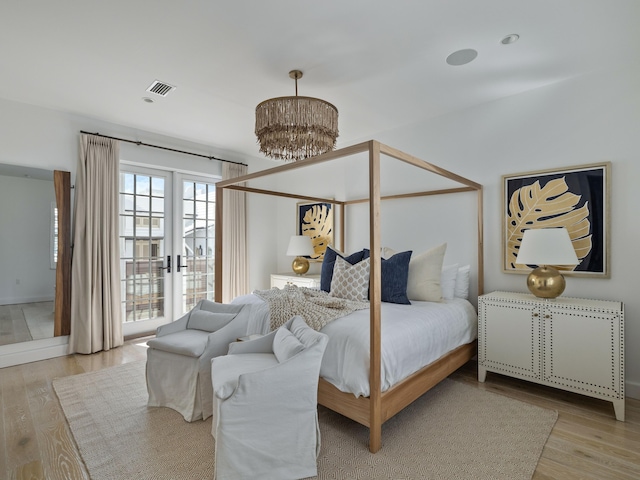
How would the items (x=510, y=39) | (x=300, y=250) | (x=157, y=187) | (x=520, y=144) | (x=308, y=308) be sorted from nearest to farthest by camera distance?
(x=510, y=39) < (x=308, y=308) < (x=520, y=144) < (x=157, y=187) < (x=300, y=250)

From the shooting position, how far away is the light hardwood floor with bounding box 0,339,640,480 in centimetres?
173

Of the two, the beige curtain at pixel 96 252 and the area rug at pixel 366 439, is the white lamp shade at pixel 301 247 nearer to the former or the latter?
the beige curtain at pixel 96 252

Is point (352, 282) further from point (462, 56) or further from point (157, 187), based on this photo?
point (157, 187)

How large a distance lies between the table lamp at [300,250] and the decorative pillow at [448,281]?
1889 millimetres

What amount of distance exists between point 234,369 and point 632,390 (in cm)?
293

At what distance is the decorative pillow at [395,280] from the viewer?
2.86 metres

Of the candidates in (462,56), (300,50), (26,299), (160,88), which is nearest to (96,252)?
(26,299)

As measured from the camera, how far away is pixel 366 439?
2000 millimetres

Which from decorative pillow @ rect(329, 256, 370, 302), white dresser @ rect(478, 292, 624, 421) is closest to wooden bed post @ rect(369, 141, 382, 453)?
decorative pillow @ rect(329, 256, 370, 302)

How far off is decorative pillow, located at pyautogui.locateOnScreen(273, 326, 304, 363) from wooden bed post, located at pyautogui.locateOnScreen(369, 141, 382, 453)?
0.41 meters

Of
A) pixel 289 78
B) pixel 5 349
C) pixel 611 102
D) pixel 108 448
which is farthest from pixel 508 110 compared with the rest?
pixel 5 349

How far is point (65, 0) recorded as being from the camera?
192 cm

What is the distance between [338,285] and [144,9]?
7.87 feet

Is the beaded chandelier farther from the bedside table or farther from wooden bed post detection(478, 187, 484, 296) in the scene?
the bedside table
